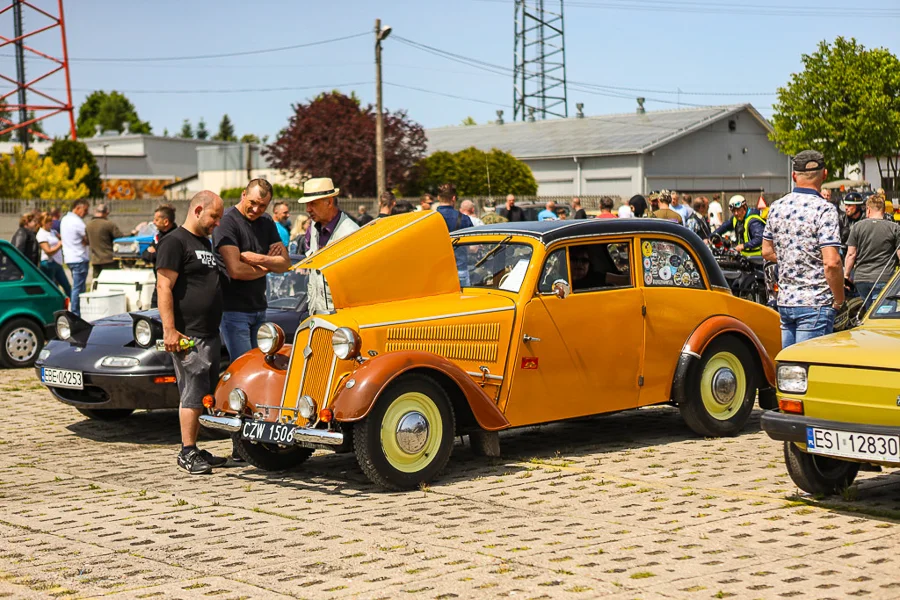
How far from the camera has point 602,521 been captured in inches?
269

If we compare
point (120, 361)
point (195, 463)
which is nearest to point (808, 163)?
point (195, 463)

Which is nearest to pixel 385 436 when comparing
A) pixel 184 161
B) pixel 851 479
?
pixel 851 479

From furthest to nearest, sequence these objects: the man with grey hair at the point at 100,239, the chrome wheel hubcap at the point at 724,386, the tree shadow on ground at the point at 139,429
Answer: the man with grey hair at the point at 100,239 < the tree shadow on ground at the point at 139,429 < the chrome wheel hubcap at the point at 724,386

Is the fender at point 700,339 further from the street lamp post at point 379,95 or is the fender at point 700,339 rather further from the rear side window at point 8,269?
the street lamp post at point 379,95

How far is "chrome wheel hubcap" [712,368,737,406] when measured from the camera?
9438 millimetres

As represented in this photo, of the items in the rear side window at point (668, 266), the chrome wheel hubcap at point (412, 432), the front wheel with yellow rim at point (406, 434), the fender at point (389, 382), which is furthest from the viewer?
the rear side window at point (668, 266)

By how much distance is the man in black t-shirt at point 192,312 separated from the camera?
8.52 metres

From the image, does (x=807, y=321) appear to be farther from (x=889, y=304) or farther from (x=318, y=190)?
(x=318, y=190)

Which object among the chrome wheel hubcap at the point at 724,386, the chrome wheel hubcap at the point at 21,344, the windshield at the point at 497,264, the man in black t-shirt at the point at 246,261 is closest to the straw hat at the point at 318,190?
the man in black t-shirt at the point at 246,261

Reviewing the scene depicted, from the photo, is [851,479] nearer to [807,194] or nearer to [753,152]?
[807,194]

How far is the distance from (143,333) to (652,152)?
149ft

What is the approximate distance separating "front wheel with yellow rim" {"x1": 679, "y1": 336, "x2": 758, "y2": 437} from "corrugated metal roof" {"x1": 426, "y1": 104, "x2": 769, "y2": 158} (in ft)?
141

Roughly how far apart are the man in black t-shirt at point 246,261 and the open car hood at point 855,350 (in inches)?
157

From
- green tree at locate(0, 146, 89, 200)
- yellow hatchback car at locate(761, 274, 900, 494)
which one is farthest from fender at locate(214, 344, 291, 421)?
green tree at locate(0, 146, 89, 200)
